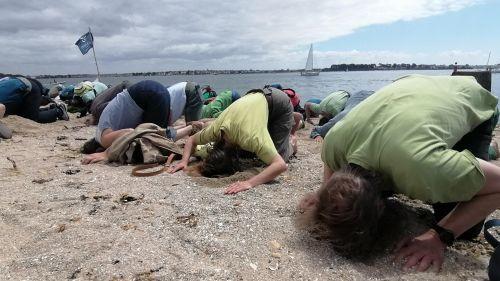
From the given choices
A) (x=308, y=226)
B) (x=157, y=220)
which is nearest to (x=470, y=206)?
(x=308, y=226)

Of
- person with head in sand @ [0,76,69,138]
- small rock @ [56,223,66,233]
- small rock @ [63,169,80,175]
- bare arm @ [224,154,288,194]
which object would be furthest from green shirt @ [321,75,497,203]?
person with head in sand @ [0,76,69,138]

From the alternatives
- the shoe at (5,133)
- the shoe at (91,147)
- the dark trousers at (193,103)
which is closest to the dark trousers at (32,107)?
the shoe at (5,133)

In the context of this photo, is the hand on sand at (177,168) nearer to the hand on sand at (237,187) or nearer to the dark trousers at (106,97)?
the hand on sand at (237,187)

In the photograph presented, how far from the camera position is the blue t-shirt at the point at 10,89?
7863 mm

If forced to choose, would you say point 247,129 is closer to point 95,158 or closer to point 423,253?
point 423,253

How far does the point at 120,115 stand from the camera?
18.3ft

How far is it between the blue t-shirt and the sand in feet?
13.2

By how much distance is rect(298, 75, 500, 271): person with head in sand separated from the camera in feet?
7.14

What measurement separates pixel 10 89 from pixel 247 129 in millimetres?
6177

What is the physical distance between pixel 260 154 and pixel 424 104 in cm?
190

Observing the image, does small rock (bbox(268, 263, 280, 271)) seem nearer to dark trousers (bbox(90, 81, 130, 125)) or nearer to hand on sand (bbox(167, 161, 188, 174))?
hand on sand (bbox(167, 161, 188, 174))

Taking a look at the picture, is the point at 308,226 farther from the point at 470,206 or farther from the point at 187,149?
the point at 187,149

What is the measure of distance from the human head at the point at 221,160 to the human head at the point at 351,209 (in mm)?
1897

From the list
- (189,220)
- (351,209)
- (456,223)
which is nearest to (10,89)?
(189,220)
